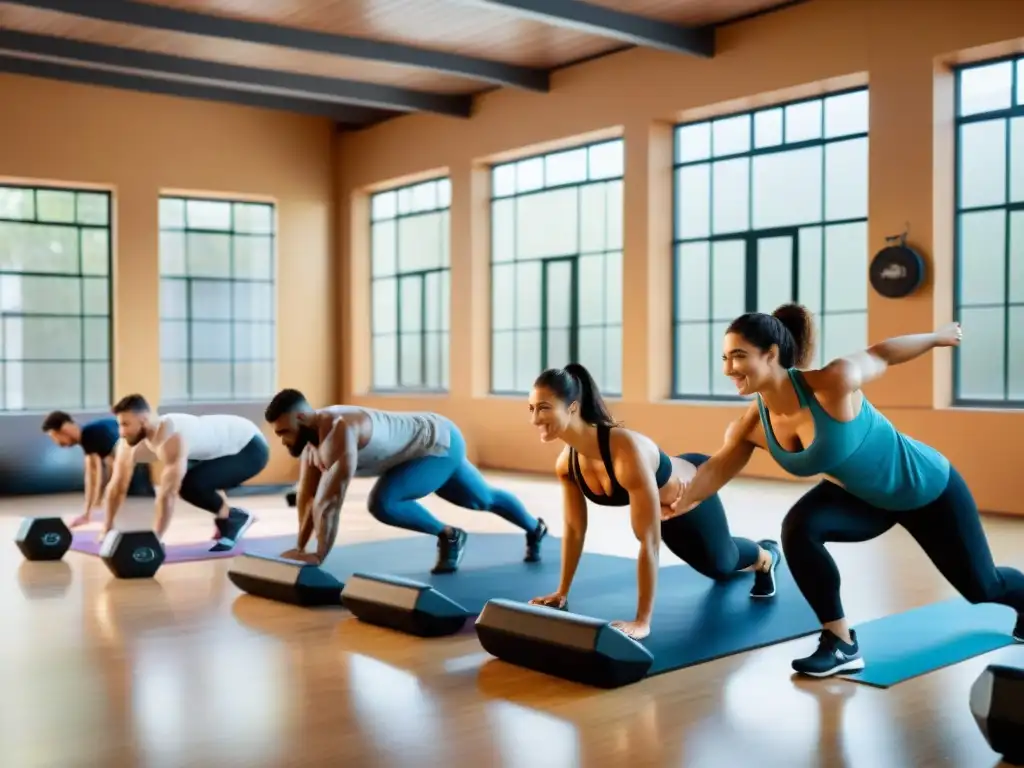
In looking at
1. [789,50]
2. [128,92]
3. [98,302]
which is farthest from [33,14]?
[789,50]

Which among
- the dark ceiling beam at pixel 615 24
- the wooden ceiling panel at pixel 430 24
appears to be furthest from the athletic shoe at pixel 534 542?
the wooden ceiling panel at pixel 430 24

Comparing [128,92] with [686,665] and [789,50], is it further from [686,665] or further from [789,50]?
[686,665]

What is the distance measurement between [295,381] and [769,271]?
5209mm

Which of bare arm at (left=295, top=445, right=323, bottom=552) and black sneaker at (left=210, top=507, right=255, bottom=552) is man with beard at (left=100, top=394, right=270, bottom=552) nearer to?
black sneaker at (left=210, top=507, right=255, bottom=552)

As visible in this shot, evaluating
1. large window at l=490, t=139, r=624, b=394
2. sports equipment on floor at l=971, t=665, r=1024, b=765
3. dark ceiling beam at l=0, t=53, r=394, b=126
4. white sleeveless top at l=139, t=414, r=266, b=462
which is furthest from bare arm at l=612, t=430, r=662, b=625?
dark ceiling beam at l=0, t=53, r=394, b=126

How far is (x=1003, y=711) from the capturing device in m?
2.46

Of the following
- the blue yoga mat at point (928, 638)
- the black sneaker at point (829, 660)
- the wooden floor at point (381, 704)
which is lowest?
the wooden floor at point (381, 704)

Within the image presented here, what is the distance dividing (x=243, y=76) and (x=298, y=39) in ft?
4.49

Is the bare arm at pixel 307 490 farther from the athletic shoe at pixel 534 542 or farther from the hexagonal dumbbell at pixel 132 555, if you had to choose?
the athletic shoe at pixel 534 542

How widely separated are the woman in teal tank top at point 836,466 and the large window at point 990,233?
13.7 ft

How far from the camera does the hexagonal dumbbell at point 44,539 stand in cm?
544

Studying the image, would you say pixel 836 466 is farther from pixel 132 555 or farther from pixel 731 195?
pixel 731 195

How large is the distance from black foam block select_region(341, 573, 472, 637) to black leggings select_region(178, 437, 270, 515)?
214cm

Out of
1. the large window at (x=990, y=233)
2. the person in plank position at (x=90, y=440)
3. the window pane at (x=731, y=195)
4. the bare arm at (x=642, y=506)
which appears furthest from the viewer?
the window pane at (x=731, y=195)
